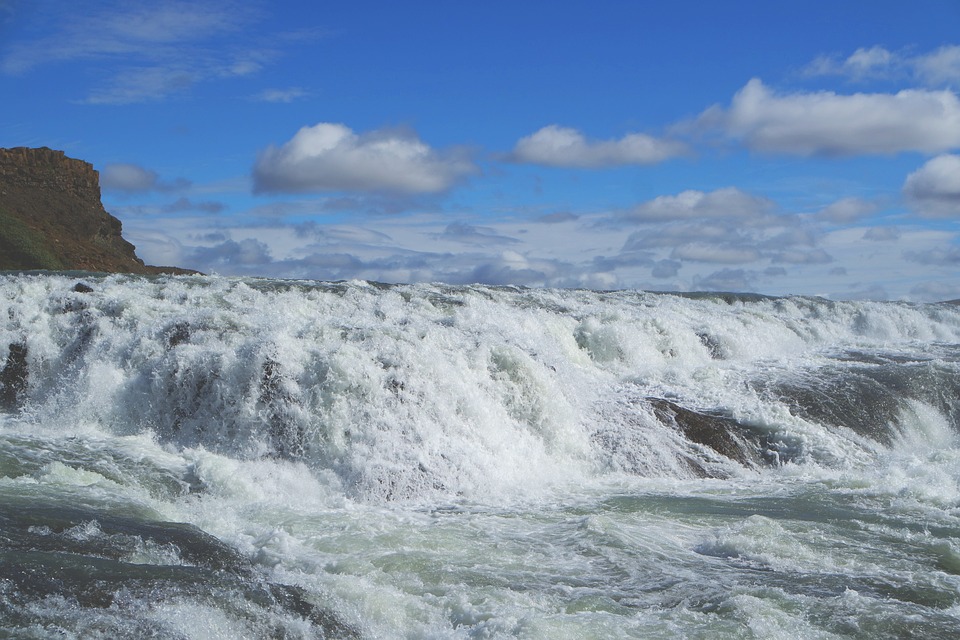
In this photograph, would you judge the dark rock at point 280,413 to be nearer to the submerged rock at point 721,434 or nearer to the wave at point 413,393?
the wave at point 413,393

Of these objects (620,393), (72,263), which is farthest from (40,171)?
(620,393)

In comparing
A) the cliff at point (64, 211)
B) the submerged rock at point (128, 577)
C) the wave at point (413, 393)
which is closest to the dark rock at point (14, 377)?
the wave at point (413, 393)

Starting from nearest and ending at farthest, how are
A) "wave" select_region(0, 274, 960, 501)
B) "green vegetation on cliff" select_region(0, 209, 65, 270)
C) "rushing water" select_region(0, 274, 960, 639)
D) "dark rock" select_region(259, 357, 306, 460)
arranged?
"rushing water" select_region(0, 274, 960, 639) → "dark rock" select_region(259, 357, 306, 460) → "wave" select_region(0, 274, 960, 501) → "green vegetation on cliff" select_region(0, 209, 65, 270)

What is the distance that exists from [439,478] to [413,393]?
4.75 ft

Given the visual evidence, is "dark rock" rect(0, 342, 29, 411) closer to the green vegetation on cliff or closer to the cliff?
the green vegetation on cliff

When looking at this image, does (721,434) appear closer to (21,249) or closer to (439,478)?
(439,478)

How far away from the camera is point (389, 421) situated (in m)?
11.5

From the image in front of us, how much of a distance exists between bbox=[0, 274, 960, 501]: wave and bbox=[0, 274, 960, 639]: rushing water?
1.8 inches

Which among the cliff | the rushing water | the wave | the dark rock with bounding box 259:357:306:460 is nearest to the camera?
the rushing water

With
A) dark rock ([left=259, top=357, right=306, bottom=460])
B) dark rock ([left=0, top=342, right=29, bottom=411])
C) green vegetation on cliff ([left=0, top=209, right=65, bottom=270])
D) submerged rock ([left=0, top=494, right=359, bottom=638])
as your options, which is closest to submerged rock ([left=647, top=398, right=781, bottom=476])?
dark rock ([left=259, top=357, right=306, bottom=460])

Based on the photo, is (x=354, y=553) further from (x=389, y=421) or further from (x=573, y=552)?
(x=389, y=421)

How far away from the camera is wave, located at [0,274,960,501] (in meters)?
11.4

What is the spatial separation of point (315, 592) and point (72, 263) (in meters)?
38.5

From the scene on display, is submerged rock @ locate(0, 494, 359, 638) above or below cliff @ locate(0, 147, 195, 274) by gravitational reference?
below
